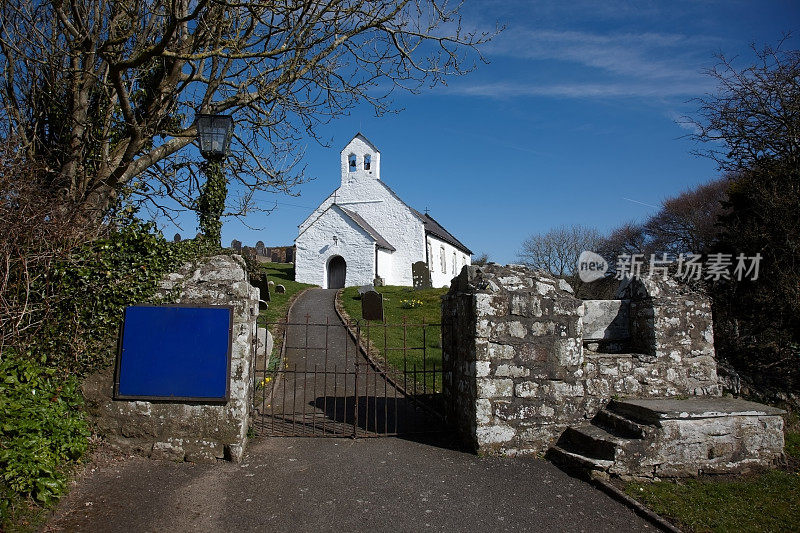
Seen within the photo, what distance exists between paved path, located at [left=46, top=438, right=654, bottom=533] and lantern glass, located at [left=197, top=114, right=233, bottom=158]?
13.8ft

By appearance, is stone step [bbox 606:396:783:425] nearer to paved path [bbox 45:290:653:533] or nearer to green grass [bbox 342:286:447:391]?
paved path [bbox 45:290:653:533]

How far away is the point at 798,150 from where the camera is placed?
28.9ft

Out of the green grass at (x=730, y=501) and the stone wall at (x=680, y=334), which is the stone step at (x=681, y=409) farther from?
the green grass at (x=730, y=501)

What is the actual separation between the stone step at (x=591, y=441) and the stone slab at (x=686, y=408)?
46 centimetres

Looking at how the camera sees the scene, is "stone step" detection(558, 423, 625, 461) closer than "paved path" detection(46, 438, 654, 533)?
No

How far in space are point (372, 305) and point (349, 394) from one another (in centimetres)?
655

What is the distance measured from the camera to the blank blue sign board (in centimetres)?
598

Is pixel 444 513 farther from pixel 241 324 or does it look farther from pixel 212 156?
pixel 212 156

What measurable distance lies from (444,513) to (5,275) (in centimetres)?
544

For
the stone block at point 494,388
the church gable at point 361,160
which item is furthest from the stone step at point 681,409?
the church gable at point 361,160

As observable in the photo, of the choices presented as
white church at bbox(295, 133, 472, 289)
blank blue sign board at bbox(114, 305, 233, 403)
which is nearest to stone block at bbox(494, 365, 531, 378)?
blank blue sign board at bbox(114, 305, 233, 403)

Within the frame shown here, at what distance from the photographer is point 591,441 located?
5.88 m

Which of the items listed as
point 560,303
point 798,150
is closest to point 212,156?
point 560,303

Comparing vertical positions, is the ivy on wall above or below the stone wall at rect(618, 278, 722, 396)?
above
